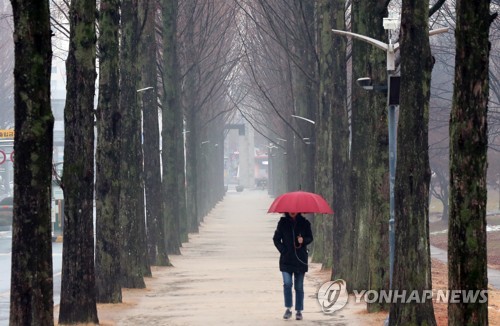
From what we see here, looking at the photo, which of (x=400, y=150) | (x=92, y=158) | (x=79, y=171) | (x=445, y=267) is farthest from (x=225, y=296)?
(x=445, y=267)

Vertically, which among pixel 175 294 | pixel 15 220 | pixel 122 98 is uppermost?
pixel 122 98

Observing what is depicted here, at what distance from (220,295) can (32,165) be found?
9.76 m

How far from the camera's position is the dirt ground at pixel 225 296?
19062 millimetres

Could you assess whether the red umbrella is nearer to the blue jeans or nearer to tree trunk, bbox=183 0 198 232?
the blue jeans

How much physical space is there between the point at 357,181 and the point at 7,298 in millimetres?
6613

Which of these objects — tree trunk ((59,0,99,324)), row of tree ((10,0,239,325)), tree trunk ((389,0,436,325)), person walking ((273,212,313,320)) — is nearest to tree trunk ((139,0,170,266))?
row of tree ((10,0,239,325))

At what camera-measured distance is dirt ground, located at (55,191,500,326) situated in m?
19.1

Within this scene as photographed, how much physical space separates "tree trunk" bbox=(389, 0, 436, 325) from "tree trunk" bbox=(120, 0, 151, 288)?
10.2m

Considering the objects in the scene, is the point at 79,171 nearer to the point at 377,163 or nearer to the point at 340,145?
the point at 377,163

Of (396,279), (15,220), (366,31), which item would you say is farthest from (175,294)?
(15,220)

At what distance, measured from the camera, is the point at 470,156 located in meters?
12.4

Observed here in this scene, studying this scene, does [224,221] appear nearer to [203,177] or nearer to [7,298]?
[203,177]

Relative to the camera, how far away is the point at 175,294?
81.0 feet

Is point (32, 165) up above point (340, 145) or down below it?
below
